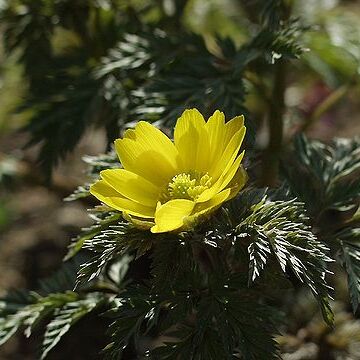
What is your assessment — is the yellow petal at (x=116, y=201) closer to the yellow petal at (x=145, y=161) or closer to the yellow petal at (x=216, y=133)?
the yellow petal at (x=145, y=161)

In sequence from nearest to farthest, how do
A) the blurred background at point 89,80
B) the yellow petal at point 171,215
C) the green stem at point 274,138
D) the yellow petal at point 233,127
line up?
the yellow petal at point 171,215, the yellow petal at point 233,127, the green stem at point 274,138, the blurred background at point 89,80

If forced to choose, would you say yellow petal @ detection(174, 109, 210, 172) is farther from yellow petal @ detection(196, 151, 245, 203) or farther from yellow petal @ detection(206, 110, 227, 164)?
yellow petal @ detection(196, 151, 245, 203)

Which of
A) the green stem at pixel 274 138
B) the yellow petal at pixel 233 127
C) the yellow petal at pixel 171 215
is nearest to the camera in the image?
the yellow petal at pixel 171 215

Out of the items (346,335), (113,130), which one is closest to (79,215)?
(113,130)

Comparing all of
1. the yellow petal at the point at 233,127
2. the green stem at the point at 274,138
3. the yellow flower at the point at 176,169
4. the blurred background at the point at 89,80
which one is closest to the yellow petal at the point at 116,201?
the yellow flower at the point at 176,169

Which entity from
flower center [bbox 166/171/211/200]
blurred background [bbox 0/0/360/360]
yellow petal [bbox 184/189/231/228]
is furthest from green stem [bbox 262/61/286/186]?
yellow petal [bbox 184/189/231/228]

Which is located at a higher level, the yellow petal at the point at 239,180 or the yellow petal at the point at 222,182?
the yellow petal at the point at 222,182

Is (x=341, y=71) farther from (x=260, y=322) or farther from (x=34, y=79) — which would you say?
(x=260, y=322)

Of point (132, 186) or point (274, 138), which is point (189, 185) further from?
point (274, 138)

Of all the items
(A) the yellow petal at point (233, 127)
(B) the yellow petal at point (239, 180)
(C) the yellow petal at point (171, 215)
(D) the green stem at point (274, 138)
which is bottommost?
(D) the green stem at point (274, 138)
